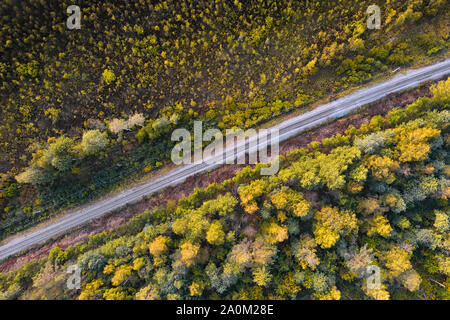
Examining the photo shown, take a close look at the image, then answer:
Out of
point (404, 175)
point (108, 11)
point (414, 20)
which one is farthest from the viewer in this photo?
point (414, 20)

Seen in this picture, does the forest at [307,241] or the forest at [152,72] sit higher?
the forest at [152,72]

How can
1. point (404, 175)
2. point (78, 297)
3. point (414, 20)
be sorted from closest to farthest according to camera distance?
1. point (78, 297)
2. point (404, 175)
3. point (414, 20)

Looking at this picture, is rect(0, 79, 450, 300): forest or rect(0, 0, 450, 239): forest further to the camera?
rect(0, 0, 450, 239): forest

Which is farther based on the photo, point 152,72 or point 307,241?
point 152,72

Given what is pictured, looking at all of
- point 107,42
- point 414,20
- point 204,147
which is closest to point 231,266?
point 204,147

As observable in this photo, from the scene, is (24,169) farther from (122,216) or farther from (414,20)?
(414,20)
